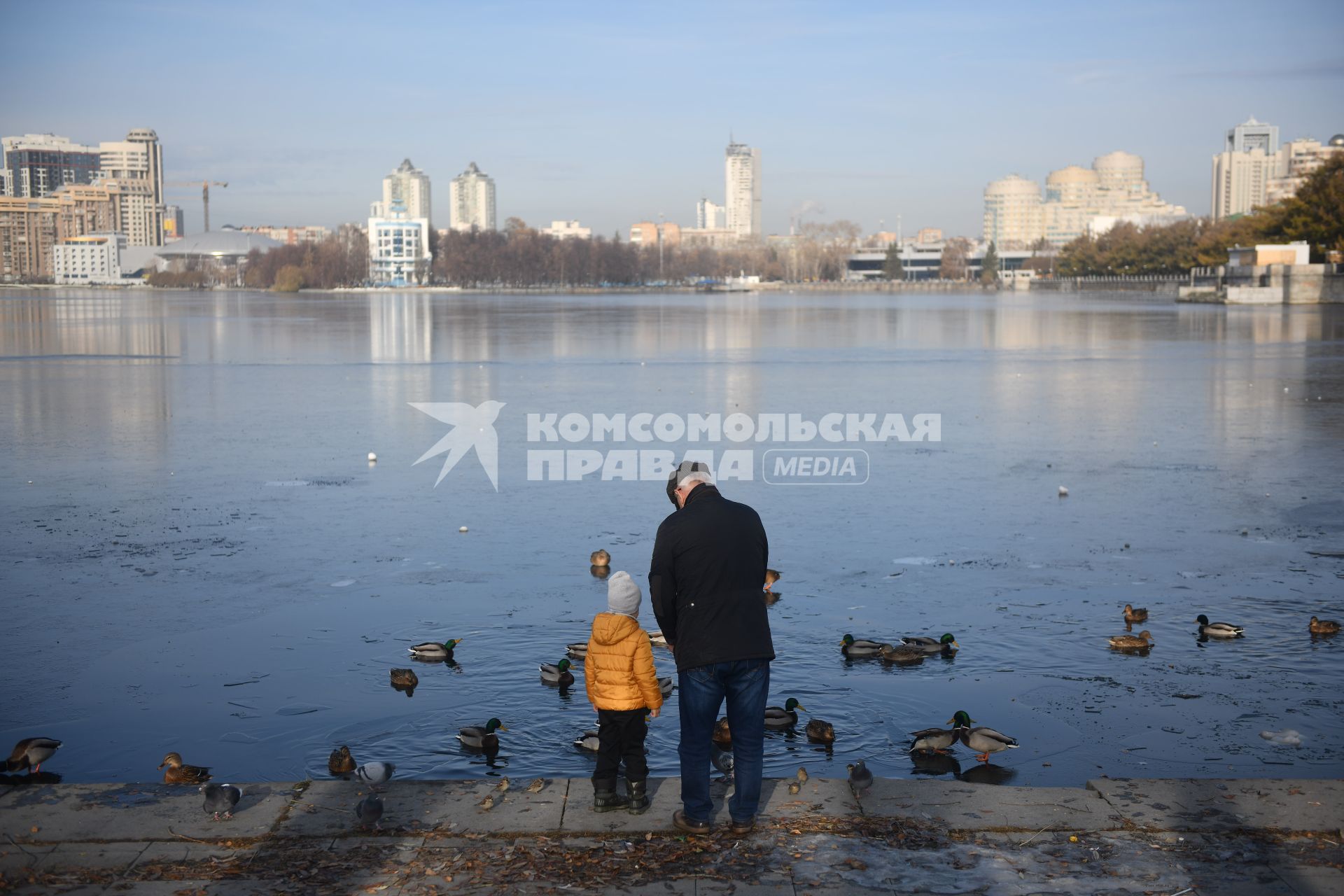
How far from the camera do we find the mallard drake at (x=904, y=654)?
26.2 ft

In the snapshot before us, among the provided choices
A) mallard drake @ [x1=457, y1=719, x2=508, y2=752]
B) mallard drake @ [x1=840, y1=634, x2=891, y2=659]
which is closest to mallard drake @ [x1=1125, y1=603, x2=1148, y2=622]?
mallard drake @ [x1=840, y1=634, x2=891, y2=659]

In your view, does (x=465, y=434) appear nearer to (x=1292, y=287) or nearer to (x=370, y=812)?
(x=370, y=812)

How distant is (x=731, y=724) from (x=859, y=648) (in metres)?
2.86

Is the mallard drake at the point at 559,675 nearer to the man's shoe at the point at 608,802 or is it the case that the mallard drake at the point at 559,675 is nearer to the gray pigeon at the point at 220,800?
the man's shoe at the point at 608,802

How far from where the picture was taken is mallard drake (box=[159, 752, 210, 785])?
6.05 m

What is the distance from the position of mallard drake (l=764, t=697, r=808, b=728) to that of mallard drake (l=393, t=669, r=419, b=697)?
2119 millimetres

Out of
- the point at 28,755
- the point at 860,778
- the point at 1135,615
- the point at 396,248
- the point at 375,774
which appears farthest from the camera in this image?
the point at 396,248

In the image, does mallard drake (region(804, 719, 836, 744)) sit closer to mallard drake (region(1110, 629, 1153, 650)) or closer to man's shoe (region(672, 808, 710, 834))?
man's shoe (region(672, 808, 710, 834))

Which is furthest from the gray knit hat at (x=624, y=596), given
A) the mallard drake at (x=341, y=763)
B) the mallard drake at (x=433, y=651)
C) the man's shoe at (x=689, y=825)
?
the mallard drake at (x=433, y=651)

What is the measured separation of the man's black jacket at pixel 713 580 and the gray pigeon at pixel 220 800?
1.89m

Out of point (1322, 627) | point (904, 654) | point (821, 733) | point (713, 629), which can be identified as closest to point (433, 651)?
point (821, 733)

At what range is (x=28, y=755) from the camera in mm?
6176

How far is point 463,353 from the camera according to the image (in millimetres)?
33094

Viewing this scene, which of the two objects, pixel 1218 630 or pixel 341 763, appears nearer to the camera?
pixel 341 763
